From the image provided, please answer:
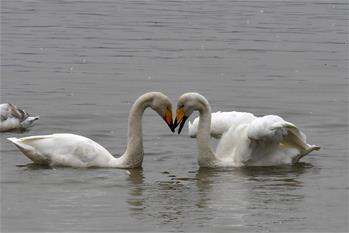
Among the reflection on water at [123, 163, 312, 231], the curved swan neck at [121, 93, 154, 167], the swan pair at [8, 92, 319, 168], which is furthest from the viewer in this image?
the curved swan neck at [121, 93, 154, 167]

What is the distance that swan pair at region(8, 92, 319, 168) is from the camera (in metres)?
14.9

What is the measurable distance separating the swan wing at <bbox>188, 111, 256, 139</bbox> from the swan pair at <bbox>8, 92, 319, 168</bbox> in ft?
0.24

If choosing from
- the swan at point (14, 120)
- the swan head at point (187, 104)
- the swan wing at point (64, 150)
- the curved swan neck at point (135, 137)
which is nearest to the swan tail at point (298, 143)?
the swan head at point (187, 104)

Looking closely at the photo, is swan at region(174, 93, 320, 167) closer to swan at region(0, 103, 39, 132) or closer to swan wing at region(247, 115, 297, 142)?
swan wing at region(247, 115, 297, 142)

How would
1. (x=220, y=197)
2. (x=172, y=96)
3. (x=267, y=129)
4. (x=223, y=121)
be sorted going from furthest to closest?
(x=172, y=96) < (x=223, y=121) < (x=267, y=129) < (x=220, y=197)

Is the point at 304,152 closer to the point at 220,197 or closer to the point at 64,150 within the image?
the point at 220,197

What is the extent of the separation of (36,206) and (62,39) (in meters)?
15.6

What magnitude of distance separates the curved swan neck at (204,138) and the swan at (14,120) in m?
3.03

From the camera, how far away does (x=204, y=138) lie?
1532 centimetres

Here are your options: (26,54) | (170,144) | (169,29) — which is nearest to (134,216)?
(170,144)

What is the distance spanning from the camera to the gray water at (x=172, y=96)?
41.5 ft

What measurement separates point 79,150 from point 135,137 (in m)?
0.72

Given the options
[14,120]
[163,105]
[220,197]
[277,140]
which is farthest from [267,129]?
[14,120]

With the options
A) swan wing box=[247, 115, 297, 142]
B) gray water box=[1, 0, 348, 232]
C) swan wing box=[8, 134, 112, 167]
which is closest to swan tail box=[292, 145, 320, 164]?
gray water box=[1, 0, 348, 232]
